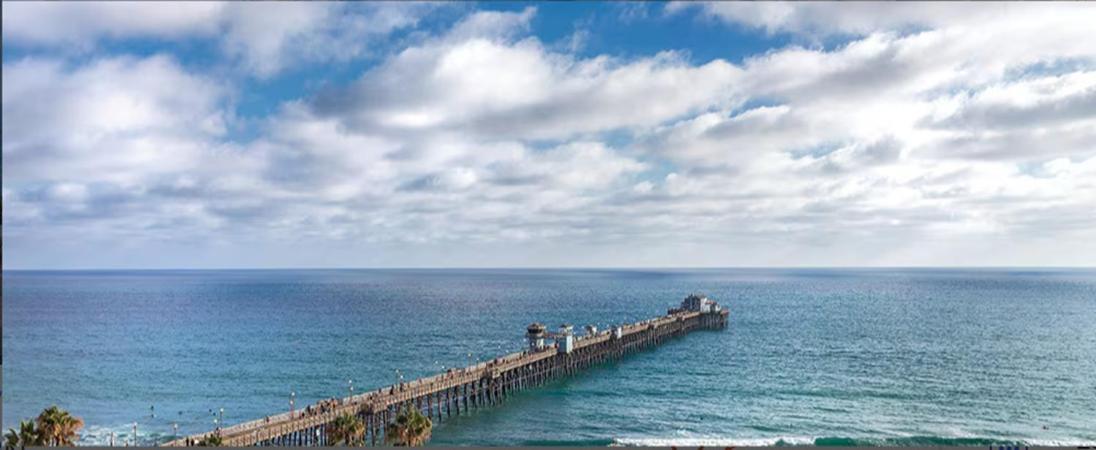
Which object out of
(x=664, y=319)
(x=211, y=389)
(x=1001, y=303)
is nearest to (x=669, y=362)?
(x=664, y=319)

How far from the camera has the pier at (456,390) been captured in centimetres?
4569

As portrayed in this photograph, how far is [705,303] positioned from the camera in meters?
131

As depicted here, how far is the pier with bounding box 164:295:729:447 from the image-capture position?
45.7 m

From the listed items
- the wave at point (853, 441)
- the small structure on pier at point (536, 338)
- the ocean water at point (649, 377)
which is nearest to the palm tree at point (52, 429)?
the ocean water at point (649, 377)

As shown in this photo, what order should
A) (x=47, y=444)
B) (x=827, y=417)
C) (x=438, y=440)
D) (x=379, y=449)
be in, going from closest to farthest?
(x=379, y=449)
(x=47, y=444)
(x=438, y=440)
(x=827, y=417)

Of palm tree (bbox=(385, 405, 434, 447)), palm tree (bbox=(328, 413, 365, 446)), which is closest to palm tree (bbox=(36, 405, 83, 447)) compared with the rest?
palm tree (bbox=(328, 413, 365, 446))

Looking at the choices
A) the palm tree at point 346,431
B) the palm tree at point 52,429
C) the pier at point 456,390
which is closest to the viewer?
the palm tree at point 52,429

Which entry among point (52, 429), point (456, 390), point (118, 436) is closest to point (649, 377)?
point (456, 390)

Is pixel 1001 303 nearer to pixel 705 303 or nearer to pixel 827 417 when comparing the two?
pixel 705 303

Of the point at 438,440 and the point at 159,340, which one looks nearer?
the point at 438,440

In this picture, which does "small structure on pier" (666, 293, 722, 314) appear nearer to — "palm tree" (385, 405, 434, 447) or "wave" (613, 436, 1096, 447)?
"wave" (613, 436, 1096, 447)

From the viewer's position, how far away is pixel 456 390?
62406 millimetres

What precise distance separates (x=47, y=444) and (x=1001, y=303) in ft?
646

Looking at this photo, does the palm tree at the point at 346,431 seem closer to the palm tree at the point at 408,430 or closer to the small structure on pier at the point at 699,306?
the palm tree at the point at 408,430
